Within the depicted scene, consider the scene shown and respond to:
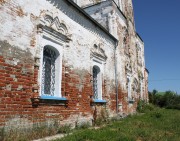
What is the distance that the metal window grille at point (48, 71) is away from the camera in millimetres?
6985

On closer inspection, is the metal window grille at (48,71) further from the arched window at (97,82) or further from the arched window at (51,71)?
the arched window at (97,82)

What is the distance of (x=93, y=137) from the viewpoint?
5676 mm

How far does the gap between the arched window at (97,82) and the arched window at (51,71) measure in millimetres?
3343

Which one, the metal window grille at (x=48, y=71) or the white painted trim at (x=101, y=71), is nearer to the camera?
the metal window grille at (x=48, y=71)

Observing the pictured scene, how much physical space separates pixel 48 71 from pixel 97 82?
3.87 meters

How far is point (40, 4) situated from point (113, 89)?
654 centimetres

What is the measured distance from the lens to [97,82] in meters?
10.6

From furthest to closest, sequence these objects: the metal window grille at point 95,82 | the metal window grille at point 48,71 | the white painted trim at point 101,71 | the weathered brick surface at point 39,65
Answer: the metal window grille at point 95,82, the white painted trim at point 101,71, the metal window grille at point 48,71, the weathered brick surface at point 39,65

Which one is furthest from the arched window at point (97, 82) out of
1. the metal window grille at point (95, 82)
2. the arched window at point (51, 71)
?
the arched window at point (51, 71)

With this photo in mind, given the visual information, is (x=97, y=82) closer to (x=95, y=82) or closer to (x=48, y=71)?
(x=95, y=82)

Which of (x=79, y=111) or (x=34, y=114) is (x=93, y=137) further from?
(x=79, y=111)

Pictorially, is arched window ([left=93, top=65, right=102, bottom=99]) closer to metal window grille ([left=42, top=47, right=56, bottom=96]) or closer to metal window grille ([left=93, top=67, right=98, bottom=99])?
A: metal window grille ([left=93, top=67, right=98, bottom=99])

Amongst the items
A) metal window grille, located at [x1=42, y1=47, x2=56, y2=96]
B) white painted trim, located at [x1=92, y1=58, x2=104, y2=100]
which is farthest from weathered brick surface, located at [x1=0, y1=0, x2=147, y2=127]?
metal window grille, located at [x1=42, y1=47, x2=56, y2=96]

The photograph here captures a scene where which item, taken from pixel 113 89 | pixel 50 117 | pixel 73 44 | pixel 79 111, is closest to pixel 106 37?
pixel 113 89
